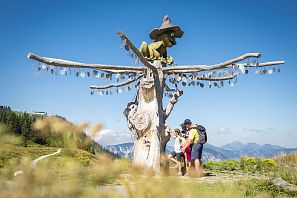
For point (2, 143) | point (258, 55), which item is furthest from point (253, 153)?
point (2, 143)

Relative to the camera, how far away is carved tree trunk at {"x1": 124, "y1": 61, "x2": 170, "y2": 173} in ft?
35.0

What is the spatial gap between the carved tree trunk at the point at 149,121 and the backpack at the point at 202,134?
35.9 inches

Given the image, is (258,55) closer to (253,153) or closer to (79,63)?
(79,63)

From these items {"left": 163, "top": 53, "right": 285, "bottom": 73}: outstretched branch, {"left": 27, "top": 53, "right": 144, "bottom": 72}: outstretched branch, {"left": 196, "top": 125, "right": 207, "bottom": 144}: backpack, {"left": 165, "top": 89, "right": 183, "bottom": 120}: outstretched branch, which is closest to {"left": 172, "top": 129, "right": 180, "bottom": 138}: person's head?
{"left": 165, "top": 89, "right": 183, "bottom": 120}: outstretched branch

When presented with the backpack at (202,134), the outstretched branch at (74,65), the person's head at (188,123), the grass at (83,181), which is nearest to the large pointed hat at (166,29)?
A: the outstretched branch at (74,65)

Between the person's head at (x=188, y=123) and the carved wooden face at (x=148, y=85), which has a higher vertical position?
the carved wooden face at (x=148, y=85)

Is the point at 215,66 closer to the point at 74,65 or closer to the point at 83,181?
the point at 74,65

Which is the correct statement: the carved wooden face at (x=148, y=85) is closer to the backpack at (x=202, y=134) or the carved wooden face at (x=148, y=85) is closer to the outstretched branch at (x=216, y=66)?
the outstretched branch at (x=216, y=66)

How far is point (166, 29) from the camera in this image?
38.8 feet

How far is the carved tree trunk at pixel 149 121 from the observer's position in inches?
420

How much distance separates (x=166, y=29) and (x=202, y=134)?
3.51 meters

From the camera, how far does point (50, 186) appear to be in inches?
57.6

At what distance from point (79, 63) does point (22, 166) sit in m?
8.76

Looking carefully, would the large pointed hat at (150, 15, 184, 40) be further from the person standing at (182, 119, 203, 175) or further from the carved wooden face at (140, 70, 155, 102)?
the person standing at (182, 119, 203, 175)
